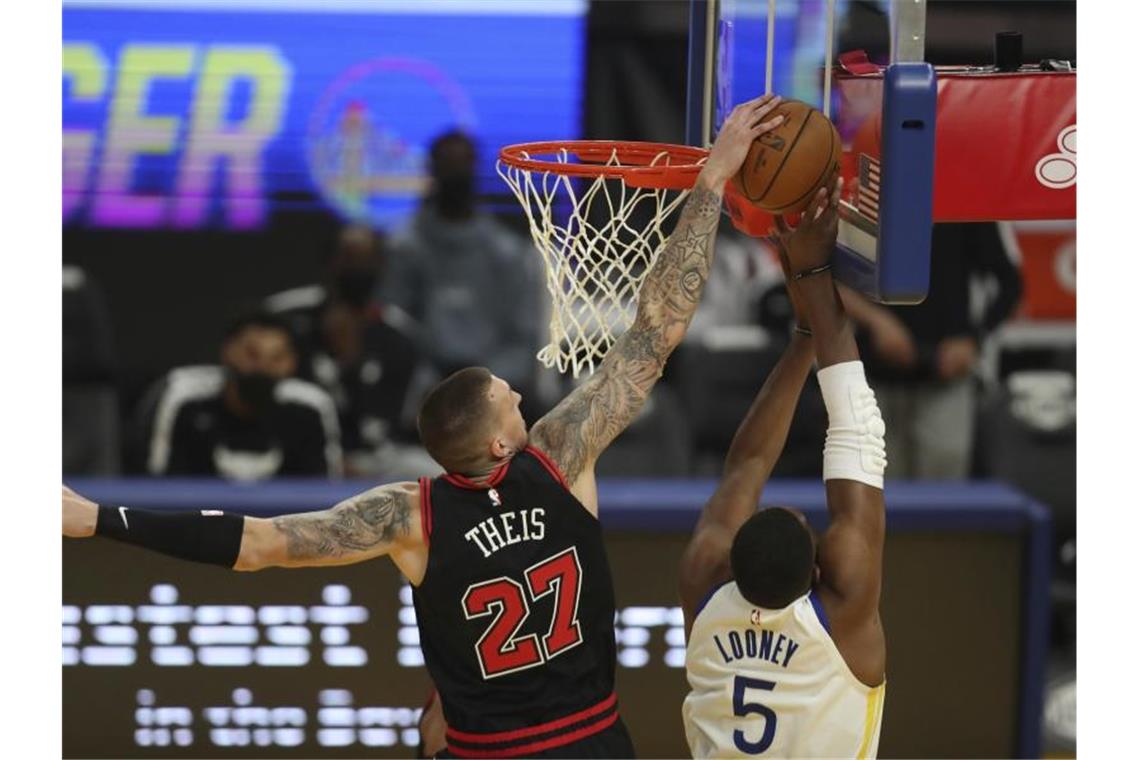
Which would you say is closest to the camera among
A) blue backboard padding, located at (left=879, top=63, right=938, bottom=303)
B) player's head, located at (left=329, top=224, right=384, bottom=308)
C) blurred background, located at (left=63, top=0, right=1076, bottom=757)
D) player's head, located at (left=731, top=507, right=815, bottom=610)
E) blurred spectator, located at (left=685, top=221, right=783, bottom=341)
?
blue backboard padding, located at (left=879, top=63, right=938, bottom=303)

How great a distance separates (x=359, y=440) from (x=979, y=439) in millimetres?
3042

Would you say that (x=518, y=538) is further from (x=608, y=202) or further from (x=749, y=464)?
(x=608, y=202)

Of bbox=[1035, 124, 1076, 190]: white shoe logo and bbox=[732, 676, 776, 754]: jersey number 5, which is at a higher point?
bbox=[1035, 124, 1076, 190]: white shoe logo

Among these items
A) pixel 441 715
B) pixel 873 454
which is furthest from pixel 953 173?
pixel 441 715

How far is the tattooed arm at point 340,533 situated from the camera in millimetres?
4227

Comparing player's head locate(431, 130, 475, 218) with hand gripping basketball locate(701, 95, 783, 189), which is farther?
player's head locate(431, 130, 475, 218)

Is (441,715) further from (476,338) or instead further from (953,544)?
(476,338)

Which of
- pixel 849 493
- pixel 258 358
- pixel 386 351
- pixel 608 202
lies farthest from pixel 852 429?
pixel 386 351

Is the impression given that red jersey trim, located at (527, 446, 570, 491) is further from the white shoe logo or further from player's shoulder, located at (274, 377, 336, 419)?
player's shoulder, located at (274, 377, 336, 419)

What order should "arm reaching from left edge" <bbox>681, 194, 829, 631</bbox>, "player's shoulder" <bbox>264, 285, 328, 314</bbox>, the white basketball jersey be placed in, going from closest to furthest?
the white basketball jersey, "arm reaching from left edge" <bbox>681, 194, 829, 631</bbox>, "player's shoulder" <bbox>264, 285, 328, 314</bbox>

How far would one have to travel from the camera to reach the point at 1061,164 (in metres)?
4.61

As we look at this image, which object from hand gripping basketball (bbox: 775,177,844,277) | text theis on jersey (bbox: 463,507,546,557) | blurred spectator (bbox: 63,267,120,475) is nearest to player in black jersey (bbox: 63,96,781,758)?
text theis on jersey (bbox: 463,507,546,557)

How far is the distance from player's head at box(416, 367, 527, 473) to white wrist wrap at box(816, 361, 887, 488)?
2.68ft

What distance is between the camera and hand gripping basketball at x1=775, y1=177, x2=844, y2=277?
14.6 ft
